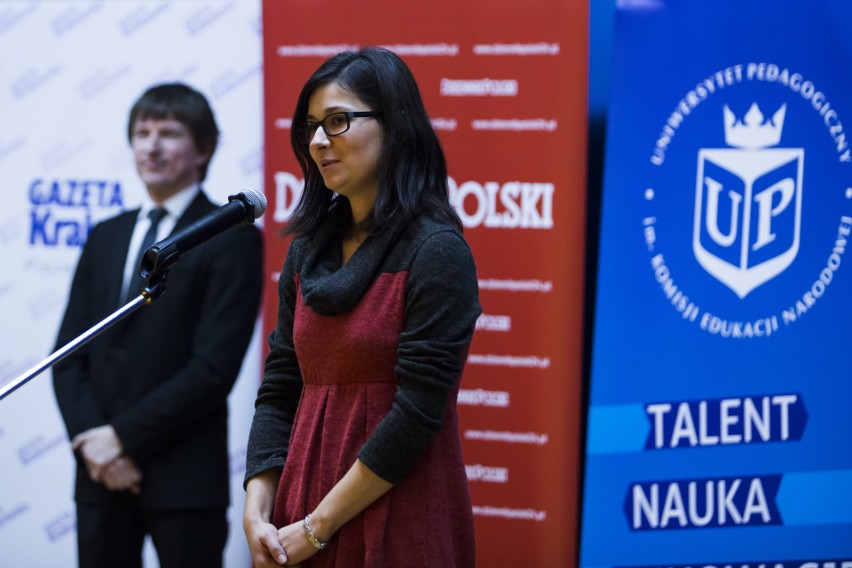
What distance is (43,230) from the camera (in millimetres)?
3391

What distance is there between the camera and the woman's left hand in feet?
5.57

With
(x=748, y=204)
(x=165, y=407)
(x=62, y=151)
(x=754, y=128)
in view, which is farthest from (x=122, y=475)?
(x=754, y=128)

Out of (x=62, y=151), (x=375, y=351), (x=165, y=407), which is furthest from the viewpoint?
(x=62, y=151)

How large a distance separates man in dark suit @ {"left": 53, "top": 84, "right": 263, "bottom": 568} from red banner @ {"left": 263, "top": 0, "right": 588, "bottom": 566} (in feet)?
2.57

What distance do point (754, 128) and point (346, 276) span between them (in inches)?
68.4

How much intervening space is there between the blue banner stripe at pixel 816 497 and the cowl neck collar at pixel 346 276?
1.79m

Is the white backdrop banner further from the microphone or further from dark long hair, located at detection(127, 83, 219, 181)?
the microphone

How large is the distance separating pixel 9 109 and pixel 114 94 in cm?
41

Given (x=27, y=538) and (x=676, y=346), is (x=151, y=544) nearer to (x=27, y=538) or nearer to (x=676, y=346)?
(x=27, y=538)

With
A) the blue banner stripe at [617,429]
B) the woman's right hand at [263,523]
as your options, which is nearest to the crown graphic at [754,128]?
the blue banner stripe at [617,429]

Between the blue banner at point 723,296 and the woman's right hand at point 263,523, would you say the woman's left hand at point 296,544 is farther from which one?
the blue banner at point 723,296

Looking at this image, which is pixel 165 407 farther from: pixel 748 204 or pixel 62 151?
pixel 748 204

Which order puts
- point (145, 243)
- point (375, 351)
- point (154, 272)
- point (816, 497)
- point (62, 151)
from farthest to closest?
point (62, 151)
point (145, 243)
point (816, 497)
point (375, 351)
point (154, 272)

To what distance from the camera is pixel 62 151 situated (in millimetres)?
3373
